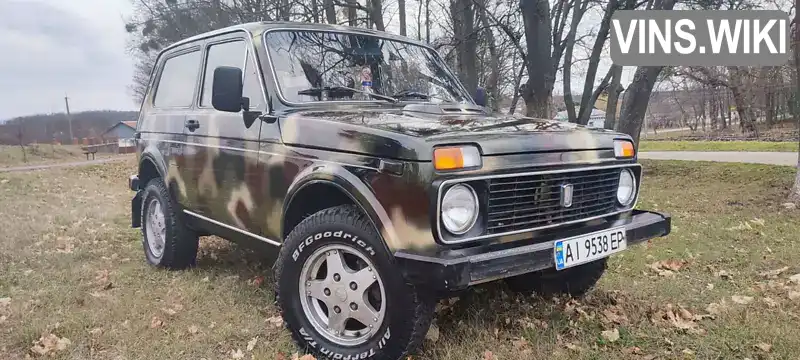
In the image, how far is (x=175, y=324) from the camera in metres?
3.66

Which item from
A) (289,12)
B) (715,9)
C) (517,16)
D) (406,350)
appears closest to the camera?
(406,350)

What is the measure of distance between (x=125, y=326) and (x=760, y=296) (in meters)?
4.24

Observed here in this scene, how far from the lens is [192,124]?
4.23 meters

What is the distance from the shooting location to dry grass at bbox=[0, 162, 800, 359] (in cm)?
319

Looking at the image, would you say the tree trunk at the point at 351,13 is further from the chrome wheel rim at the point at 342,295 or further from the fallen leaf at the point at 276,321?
the chrome wheel rim at the point at 342,295

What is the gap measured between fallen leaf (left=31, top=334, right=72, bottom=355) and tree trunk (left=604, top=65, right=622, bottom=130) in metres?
10.5

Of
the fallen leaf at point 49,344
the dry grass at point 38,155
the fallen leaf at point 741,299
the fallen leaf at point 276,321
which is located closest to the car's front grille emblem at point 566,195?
the fallen leaf at point 741,299

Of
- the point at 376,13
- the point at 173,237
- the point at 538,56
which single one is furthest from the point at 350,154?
the point at 376,13

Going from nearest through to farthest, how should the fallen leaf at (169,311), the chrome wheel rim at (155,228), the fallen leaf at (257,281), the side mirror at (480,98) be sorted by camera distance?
the fallen leaf at (169,311) → the fallen leaf at (257,281) → the side mirror at (480,98) → the chrome wheel rim at (155,228)

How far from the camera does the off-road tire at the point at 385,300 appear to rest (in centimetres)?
264

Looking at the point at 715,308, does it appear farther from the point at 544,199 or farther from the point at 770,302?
the point at 544,199

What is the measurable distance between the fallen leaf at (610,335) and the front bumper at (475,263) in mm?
789

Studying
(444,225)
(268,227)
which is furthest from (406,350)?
(268,227)

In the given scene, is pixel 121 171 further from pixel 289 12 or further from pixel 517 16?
pixel 517 16
